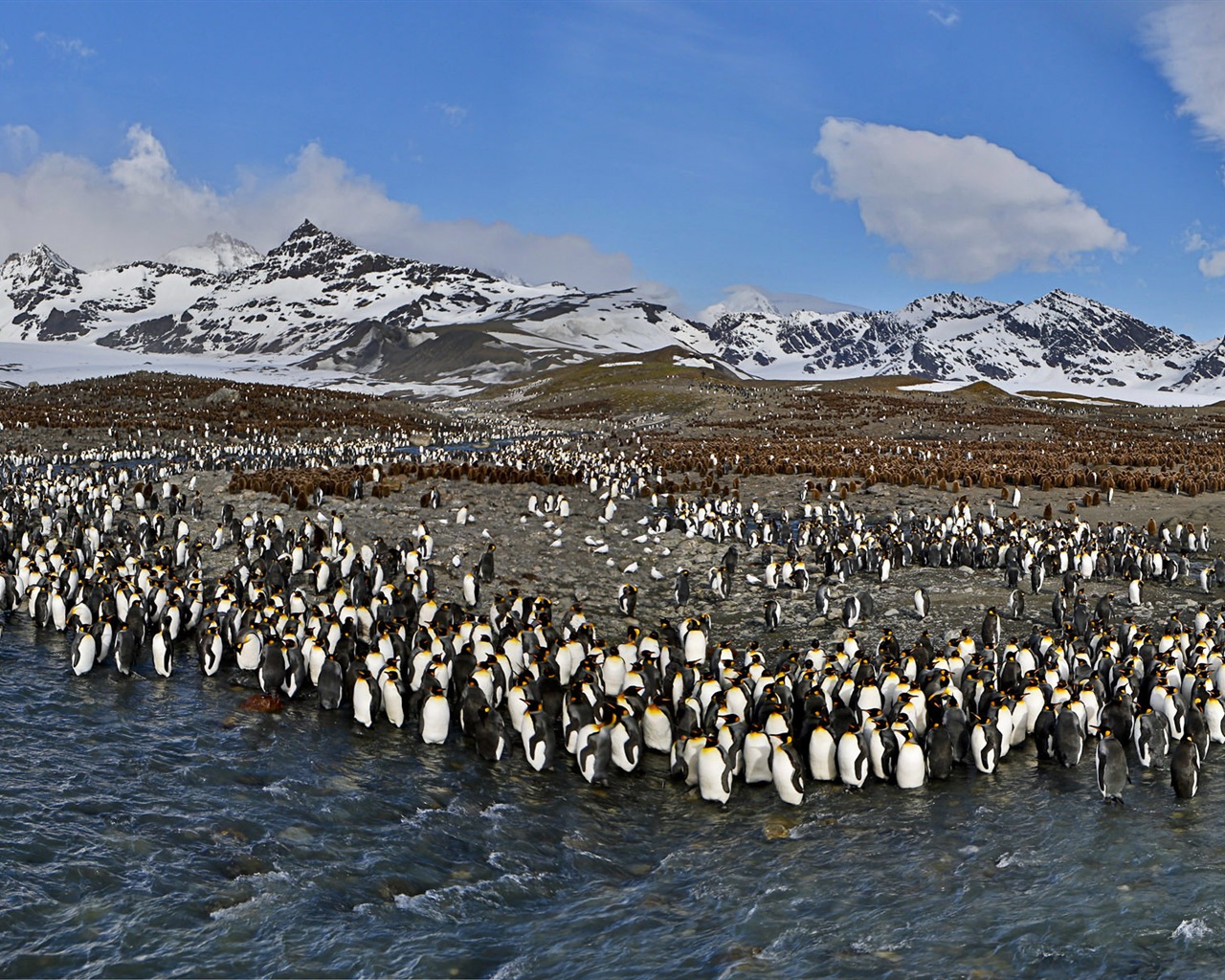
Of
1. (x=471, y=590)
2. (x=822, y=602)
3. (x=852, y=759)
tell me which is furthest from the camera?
(x=471, y=590)

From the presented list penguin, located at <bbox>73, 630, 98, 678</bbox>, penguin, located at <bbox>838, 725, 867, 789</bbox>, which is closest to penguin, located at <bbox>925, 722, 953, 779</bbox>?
penguin, located at <bbox>838, 725, 867, 789</bbox>

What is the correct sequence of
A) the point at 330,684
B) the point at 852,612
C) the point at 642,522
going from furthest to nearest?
the point at 642,522 < the point at 852,612 < the point at 330,684

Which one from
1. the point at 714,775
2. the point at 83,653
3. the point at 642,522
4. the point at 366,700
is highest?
the point at 642,522

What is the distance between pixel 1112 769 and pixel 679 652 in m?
5.46

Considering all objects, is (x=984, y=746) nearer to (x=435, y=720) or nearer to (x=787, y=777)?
(x=787, y=777)

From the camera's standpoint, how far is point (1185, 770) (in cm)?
900

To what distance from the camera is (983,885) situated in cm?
771

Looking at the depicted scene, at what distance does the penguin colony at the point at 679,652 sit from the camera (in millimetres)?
9898

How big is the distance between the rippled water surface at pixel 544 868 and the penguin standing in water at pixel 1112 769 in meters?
0.15

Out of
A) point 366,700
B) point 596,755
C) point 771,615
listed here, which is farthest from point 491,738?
point 771,615

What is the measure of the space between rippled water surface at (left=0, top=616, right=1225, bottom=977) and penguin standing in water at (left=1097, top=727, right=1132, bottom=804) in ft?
0.49

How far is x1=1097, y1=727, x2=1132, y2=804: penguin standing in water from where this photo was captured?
8977mm

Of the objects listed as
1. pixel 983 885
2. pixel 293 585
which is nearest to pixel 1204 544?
pixel 983 885

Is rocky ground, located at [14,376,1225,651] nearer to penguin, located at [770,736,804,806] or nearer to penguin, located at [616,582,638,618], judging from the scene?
penguin, located at [616,582,638,618]
